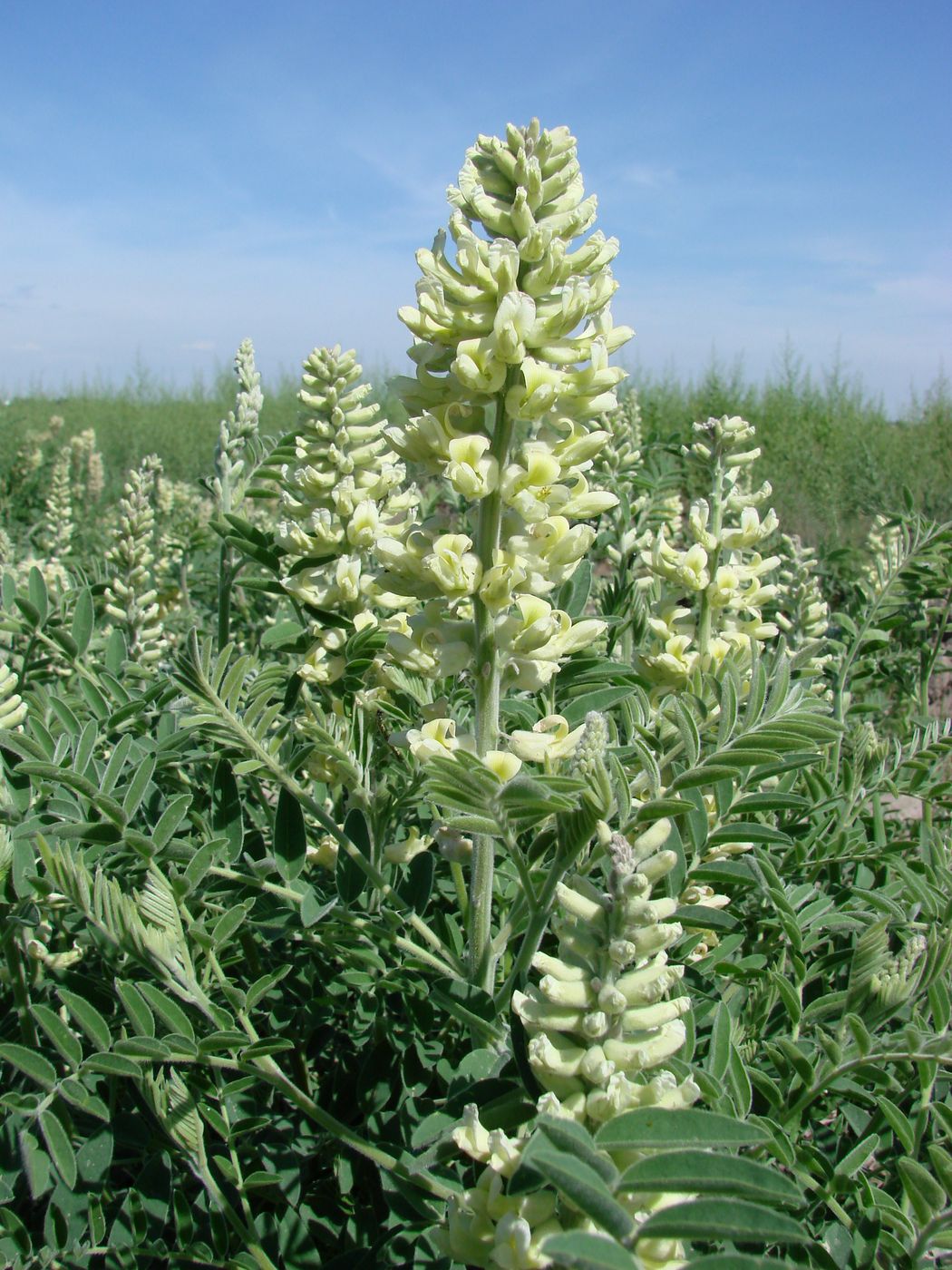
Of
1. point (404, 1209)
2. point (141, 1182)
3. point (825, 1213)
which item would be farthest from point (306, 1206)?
point (825, 1213)

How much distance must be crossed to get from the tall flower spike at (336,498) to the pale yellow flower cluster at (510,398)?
580 millimetres

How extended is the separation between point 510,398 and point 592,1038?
2.93 ft

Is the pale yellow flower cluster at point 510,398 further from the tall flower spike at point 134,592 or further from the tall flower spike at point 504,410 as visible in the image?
the tall flower spike at point 134,592

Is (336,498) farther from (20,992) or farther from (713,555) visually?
(20,992)

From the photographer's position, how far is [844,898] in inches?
91.2

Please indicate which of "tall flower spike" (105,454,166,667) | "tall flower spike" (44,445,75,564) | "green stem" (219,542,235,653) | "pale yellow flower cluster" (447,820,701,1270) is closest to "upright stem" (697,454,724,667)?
"pale yellow flower cluster" (447,820,701,1270)

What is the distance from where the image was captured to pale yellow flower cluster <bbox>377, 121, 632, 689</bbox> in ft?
4.64

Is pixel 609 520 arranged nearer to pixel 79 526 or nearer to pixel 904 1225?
pixel 904 1225

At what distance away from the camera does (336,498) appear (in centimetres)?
213

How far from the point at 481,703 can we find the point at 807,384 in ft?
61.0

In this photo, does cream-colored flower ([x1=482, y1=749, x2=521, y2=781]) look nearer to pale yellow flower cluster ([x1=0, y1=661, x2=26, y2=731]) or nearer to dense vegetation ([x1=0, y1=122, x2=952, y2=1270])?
dense vegetation ([x1=0, y1=122, x2=952, y2=1270])

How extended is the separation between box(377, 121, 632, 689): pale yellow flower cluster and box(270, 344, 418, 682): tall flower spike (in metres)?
0.58

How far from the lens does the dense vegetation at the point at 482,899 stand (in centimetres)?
105

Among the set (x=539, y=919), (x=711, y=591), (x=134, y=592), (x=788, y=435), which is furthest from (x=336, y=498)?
(x=788, y=435)
